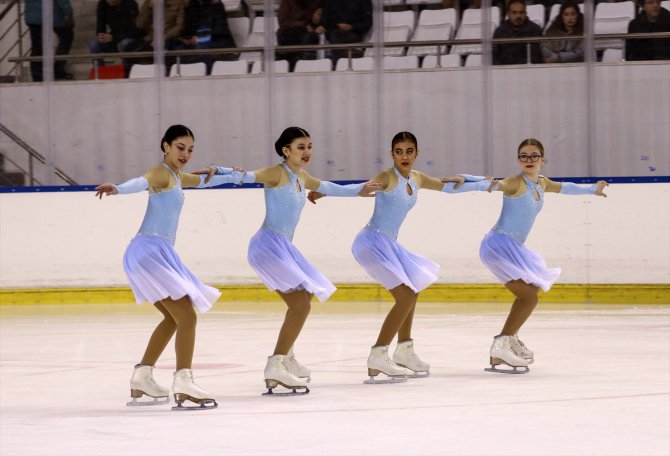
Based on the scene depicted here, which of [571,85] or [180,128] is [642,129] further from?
[180,128]

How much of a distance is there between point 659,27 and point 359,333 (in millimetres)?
4903

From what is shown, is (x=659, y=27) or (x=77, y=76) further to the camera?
(x=77, y=76)

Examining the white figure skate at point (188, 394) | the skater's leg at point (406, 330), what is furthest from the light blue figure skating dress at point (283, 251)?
the skater's leg at point (406, 330)

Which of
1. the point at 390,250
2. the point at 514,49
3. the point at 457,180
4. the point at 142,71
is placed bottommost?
the point at 390,250

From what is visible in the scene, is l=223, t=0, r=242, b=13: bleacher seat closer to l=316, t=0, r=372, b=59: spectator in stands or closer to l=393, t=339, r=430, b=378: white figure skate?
l=316, t=0, r=372, b=59: spectator in stands

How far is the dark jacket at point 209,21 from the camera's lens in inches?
502

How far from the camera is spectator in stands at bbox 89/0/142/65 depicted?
500 inches

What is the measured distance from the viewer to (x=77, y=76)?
41.5ft

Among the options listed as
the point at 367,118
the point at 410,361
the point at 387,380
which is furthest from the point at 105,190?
the point at 367,118

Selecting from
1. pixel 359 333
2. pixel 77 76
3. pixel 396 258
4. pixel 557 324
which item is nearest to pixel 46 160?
pixel 77 76

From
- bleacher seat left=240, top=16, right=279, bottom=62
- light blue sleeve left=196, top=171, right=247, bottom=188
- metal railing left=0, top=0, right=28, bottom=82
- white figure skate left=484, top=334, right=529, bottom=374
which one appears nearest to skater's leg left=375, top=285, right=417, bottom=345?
white figure skate left=484, top=334, right=529, bottom=374

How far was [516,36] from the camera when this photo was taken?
12164 millimetres

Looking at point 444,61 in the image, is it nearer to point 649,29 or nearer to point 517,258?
point 649,29

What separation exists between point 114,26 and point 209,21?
99 centimetres
